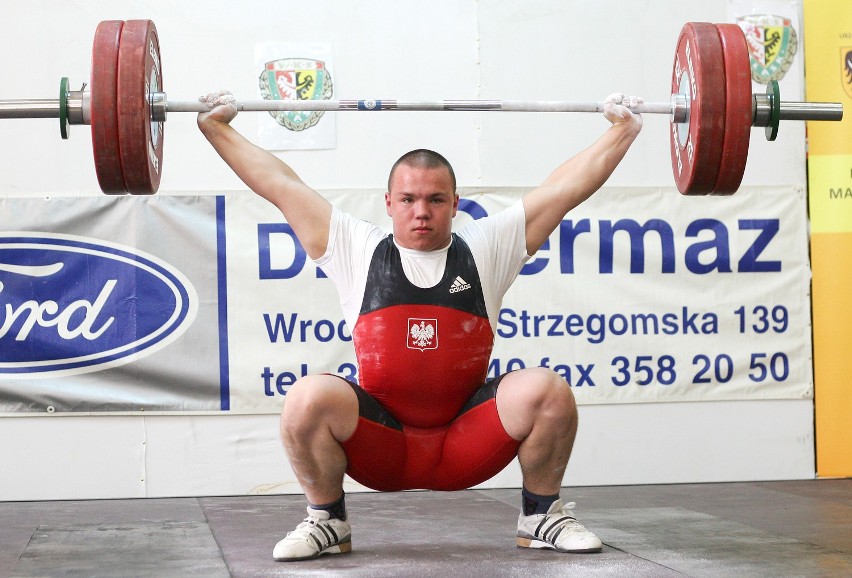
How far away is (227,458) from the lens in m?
4.31

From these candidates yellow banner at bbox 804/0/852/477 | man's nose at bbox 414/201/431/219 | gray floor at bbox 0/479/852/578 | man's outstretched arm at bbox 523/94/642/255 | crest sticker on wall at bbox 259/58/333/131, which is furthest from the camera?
yellow banner at bbox 804/0/852/477

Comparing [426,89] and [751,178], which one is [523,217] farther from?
[751,178]

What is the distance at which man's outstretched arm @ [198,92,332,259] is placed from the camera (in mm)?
2732

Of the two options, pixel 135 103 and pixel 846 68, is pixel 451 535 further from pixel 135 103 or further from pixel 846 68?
pixel 846 68

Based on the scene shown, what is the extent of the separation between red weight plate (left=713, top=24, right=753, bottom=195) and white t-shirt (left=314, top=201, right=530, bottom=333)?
22.2 inches

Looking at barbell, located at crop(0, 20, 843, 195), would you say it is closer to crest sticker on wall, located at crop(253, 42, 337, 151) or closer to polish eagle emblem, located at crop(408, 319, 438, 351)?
polish eagle emblem, located at crop(408, 319, 438, 351)

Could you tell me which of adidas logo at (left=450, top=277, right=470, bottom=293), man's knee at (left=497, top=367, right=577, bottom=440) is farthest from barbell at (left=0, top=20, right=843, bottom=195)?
man's knee at (left=497, top=367, right=577, bottom=440)

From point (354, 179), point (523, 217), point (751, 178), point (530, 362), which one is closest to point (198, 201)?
point (354, 179)

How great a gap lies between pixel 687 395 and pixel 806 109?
6.21 feet

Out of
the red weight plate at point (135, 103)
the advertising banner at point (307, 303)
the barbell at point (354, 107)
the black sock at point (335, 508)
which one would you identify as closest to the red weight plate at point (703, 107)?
the barbell at point (354, 107)

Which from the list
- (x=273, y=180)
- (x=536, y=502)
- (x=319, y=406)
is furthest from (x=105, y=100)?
(x=536, y=502)

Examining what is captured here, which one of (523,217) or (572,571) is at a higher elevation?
(523,217)

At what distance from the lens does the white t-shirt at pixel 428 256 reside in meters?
2.71

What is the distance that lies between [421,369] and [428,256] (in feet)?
1.00
